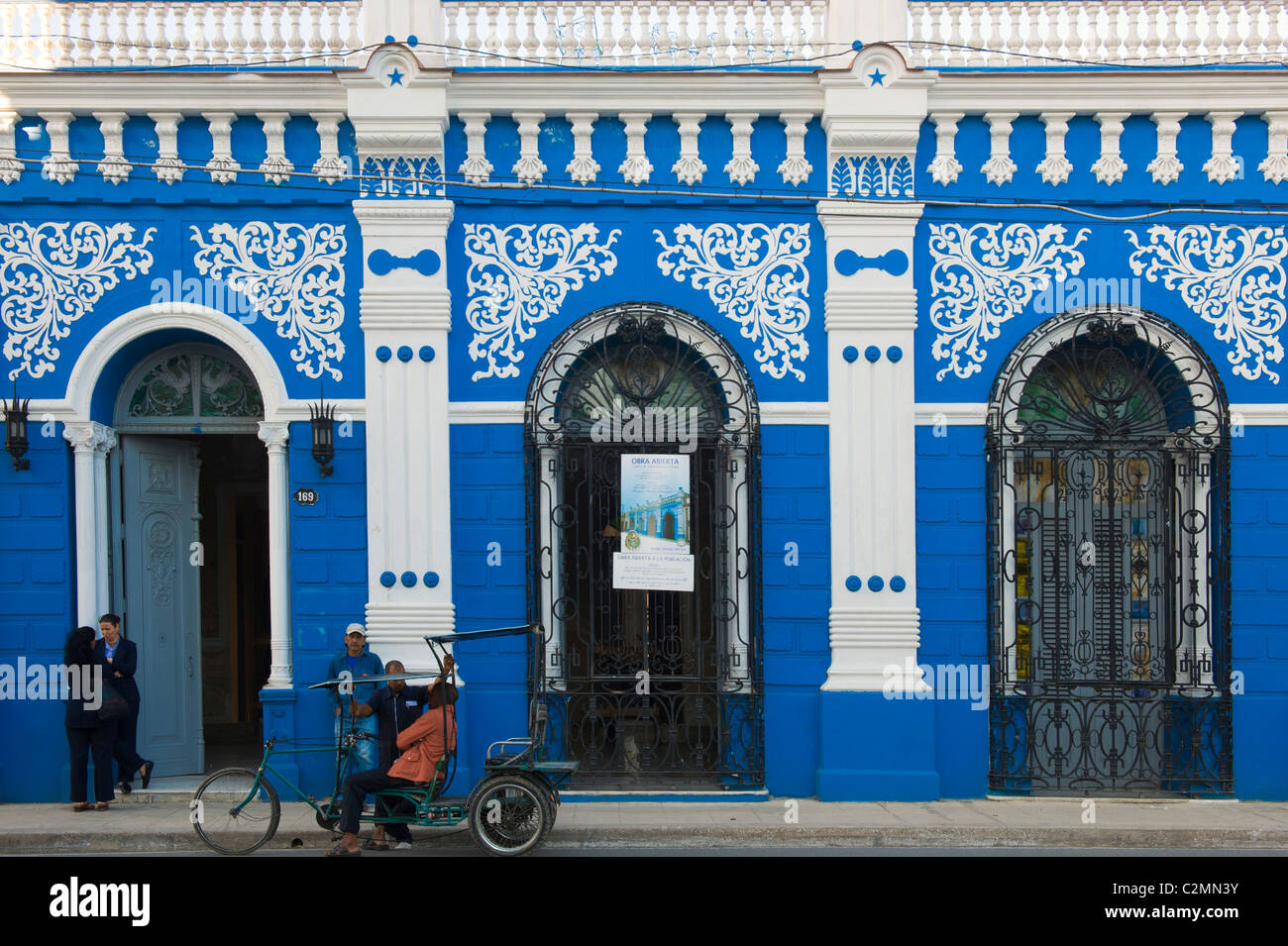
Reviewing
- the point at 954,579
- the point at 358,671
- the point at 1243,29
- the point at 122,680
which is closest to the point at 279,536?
the point at 358,671

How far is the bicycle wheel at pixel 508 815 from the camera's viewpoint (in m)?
7.64

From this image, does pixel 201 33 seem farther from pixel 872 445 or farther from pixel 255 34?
pixel 872 445

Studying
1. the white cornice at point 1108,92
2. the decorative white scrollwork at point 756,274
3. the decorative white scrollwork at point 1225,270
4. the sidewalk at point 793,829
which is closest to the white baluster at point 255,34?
the decorative white scrollwork at point 756,274

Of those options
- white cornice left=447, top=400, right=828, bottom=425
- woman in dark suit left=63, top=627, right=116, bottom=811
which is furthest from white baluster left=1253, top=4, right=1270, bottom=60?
woman in dark suit left=63, top=627, right=116, bottom=811

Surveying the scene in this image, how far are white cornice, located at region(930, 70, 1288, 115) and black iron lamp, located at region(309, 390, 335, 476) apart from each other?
558 cm

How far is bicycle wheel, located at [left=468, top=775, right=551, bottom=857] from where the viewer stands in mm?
7645

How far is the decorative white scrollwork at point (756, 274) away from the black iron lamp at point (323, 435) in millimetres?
3008

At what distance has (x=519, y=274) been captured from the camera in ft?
31.2

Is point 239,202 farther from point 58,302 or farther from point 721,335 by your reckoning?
point 721,335

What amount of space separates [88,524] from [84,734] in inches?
66.8

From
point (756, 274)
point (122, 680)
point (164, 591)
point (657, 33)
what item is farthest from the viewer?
point (164, 591)

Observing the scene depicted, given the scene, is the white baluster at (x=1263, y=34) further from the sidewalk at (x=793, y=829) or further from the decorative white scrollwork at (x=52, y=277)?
the decorative white scrollwork at (x=52, y=277)

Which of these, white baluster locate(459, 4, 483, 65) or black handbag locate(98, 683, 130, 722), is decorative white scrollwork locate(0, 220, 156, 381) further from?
white baluster locate(459, 4, 483, 65)

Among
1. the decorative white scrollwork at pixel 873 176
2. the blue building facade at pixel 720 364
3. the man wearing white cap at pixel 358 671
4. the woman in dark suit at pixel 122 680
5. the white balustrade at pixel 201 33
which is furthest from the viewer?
the white balustrade at pixel 201 33
